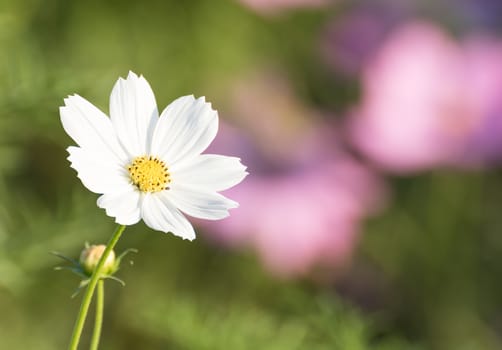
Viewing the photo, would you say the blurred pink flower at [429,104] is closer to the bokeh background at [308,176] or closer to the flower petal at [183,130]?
the bokeh background at [308,176]

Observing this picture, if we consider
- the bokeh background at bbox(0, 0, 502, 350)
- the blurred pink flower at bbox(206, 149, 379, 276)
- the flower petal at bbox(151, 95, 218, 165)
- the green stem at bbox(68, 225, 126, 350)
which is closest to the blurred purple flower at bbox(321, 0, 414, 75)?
the bokeh background at bbox(0, 0, 502, 350)

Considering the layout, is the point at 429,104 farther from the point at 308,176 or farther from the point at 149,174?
the point at 149,174

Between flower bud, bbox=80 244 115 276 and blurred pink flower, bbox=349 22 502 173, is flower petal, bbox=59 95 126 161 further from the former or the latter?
blurred pink flower, bbox=349 22 502 173

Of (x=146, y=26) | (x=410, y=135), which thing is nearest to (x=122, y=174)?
(x=410, y=135)

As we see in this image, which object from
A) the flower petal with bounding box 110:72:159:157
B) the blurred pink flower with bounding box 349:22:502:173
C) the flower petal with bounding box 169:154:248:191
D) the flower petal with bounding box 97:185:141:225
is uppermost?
the blurred pink flower with bounding box 349:22:502:173

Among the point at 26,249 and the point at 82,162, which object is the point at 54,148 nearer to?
the point at 26,249

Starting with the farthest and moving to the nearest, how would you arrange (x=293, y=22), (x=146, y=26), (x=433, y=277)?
(x=293, y=22), (x=146, y=26), (x=433, y=277)

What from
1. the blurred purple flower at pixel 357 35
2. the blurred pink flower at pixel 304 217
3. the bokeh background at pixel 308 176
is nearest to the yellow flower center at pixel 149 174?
the bokeh background at pixel 308 176
